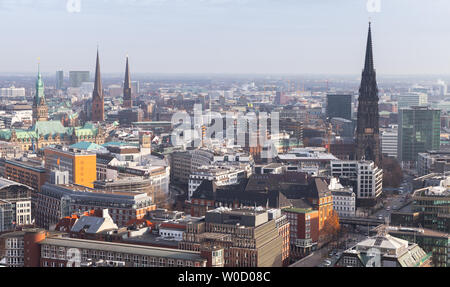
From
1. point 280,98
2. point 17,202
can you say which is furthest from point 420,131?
point 280,98

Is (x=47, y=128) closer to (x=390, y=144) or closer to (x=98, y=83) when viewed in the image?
(x=98, y=83)

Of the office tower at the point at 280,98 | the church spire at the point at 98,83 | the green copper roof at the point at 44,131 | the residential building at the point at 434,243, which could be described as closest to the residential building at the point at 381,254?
the residential building at the point at 434,243

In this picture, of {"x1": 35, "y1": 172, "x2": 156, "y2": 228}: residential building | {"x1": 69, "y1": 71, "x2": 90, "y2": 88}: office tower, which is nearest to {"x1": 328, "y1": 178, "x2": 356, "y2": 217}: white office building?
{"x1": 35, "y1": 172, "x2": 156, "y2": 228}: residential building

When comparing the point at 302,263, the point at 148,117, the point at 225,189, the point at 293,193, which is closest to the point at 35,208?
the point at 225,189

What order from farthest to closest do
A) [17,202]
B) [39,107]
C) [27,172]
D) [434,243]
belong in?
[39,107] < [27,172] < [17,202] < [434,243]

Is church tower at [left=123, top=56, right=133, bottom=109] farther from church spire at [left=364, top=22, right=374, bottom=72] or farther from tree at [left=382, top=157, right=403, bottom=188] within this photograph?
church spire at [left=364, top=22, right=374, bottom=72]

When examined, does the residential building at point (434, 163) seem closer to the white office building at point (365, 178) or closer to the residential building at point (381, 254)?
the white office building at point (365, 178)

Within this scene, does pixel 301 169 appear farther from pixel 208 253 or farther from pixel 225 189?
pixel 208 253
